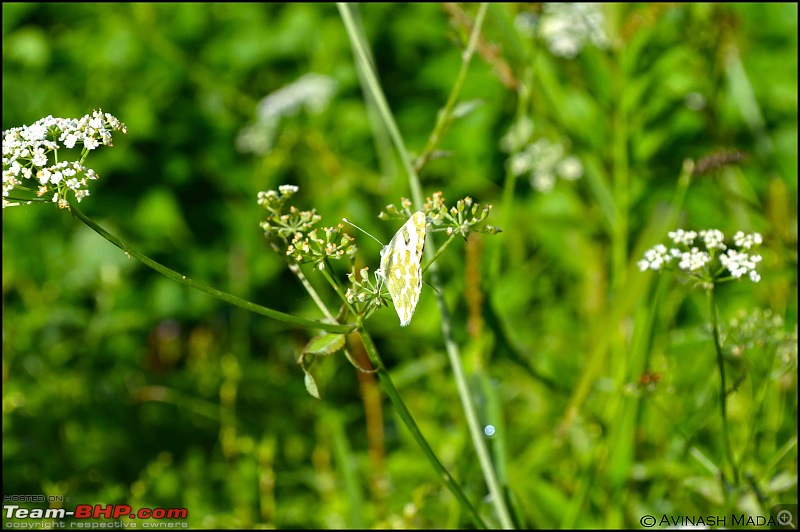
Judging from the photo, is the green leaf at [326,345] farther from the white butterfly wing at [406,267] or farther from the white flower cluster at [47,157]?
the white flower cluster at [47,157]

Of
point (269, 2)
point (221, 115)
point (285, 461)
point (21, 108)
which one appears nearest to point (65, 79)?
point (21, 108)

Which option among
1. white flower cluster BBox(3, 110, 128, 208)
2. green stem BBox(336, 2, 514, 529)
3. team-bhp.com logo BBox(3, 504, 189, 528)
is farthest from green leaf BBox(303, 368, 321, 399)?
team-bhp.com logo BBox(3, 504, 189, 528)

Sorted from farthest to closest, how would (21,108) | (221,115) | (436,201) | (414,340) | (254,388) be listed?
1. (221,115)
2. (21,108)
3. (254,388)
4. (414,340)
5. (436,201)

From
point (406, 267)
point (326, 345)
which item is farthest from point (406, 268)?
point (326, 345)

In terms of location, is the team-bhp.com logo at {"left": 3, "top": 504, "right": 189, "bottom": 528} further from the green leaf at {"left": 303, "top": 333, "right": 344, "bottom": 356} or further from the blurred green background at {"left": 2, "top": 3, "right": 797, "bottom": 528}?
the green leaf at {"left": 303, "top": 333, "right": 344, "bottom": 356}

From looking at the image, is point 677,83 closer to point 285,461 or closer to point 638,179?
point 638,179

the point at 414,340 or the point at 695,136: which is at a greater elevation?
the point at 695,136

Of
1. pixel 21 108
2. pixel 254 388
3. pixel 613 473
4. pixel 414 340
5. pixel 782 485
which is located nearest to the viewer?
pixel 782 485
